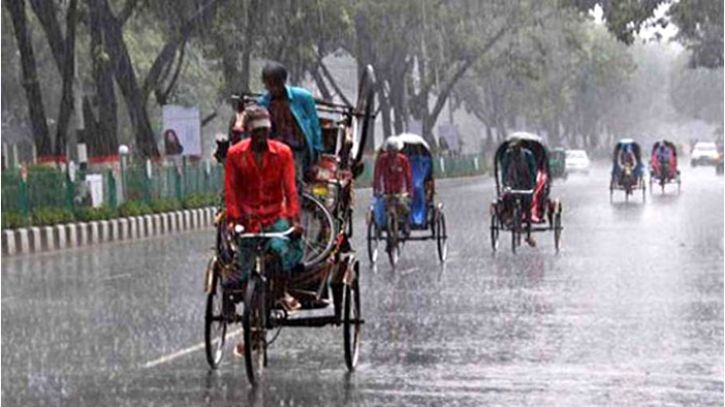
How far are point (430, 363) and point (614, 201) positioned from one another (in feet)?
112

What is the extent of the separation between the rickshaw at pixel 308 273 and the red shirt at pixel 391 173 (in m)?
9.52

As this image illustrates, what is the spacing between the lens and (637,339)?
13656 mm

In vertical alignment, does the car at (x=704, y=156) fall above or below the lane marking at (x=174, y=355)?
below

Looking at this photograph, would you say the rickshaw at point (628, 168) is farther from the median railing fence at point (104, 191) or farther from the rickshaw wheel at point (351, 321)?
the rickshaw wheel at point (351, 321)

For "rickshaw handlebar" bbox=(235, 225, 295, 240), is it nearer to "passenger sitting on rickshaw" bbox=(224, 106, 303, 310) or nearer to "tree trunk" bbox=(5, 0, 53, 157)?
"passenger sitting on rickshaw" bbox=(224, 106, 303, 310)

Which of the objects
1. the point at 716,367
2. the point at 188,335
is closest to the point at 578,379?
the point at 716,367

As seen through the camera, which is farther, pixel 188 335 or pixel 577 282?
pixel 577 282

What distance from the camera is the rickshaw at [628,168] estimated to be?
45.9 meters

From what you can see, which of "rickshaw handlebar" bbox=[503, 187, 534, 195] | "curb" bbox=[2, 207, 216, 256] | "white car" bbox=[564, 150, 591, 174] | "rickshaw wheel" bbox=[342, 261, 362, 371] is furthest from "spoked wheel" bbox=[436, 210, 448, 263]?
"white car" bbox=[564, 150, 591, 174]

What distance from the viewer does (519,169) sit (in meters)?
24.2

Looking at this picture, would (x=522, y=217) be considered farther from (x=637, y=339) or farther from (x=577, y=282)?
(x=637, y=339)

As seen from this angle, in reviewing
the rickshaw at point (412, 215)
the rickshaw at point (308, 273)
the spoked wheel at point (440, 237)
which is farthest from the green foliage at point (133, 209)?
the rickshaw at point (308, 273)

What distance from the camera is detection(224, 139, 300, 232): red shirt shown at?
1098 centimetres

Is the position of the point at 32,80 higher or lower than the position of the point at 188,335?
higher
